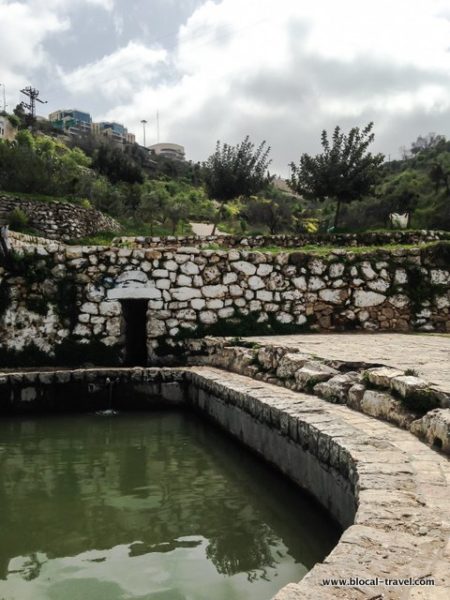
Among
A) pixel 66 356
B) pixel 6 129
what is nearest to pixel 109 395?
pixel 66 356

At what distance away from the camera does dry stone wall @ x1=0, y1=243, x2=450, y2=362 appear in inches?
342

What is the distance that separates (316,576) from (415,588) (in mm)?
331

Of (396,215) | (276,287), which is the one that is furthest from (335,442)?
(396,215)

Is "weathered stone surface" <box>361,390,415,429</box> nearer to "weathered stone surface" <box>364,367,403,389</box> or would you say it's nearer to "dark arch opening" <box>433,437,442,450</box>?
"weathered stone surface" <box>364,367,403,389</box>

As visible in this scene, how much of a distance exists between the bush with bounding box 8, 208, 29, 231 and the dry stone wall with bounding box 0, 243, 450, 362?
11.2m

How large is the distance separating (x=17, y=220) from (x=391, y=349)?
15.8 metres

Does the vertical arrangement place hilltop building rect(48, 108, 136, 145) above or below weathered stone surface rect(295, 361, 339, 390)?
above

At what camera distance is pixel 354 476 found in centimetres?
325

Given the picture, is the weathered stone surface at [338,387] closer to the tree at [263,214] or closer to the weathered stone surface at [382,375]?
the weathered stone surface at [382,375]

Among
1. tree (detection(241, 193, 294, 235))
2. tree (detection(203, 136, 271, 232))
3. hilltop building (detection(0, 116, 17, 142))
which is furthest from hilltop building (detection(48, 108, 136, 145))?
tree (detection(203, 136, 271, 232))

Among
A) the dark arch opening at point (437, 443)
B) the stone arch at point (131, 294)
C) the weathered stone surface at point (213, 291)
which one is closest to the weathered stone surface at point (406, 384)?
the dark arch opening at point (437, 443)

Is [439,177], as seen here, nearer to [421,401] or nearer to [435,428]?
[421,401]

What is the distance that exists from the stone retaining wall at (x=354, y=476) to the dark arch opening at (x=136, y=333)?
9.03ft

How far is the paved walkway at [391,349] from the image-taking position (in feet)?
16.3
